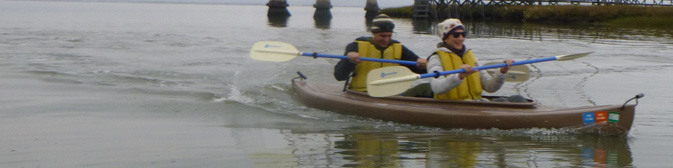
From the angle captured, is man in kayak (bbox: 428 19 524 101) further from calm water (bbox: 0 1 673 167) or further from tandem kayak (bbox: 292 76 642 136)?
calm water (bbox: 0 1 673 167)

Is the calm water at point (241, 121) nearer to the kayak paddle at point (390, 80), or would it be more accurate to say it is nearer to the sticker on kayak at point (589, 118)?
the sticker on kayak at point (589, 118)

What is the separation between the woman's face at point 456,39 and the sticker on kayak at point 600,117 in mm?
1283

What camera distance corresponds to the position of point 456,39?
7559 mm

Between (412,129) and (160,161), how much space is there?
278 cm

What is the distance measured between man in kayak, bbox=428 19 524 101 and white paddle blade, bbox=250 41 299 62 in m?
2.21

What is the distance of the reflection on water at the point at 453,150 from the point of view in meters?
6.10

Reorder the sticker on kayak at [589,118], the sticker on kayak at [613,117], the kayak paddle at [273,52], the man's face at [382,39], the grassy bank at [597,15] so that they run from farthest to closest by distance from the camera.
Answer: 1. the grassy bank at [597,15]
2. the kayak paddle at [273,52]
3. the man's face at [382,39]
4. the sticker on kayak at [589,118]
5. the sticker on kayak at [613,117]

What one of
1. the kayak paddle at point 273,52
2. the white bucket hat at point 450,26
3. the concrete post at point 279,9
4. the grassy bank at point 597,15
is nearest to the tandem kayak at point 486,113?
the white bucket hat at point 450,26

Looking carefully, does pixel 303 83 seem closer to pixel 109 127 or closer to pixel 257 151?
pixel 109 127

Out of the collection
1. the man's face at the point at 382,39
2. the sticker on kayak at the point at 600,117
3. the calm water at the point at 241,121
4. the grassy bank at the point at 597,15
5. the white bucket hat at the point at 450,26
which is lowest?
the grassy bank at the point at 597,15

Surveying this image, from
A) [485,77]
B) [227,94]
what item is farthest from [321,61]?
[485,77]

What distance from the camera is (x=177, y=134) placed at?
745 cm

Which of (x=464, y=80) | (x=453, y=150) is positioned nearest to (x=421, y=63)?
(x=464, y=80)

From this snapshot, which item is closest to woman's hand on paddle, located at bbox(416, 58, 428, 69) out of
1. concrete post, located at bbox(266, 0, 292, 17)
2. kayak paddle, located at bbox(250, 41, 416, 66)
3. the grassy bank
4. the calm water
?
the calm water
